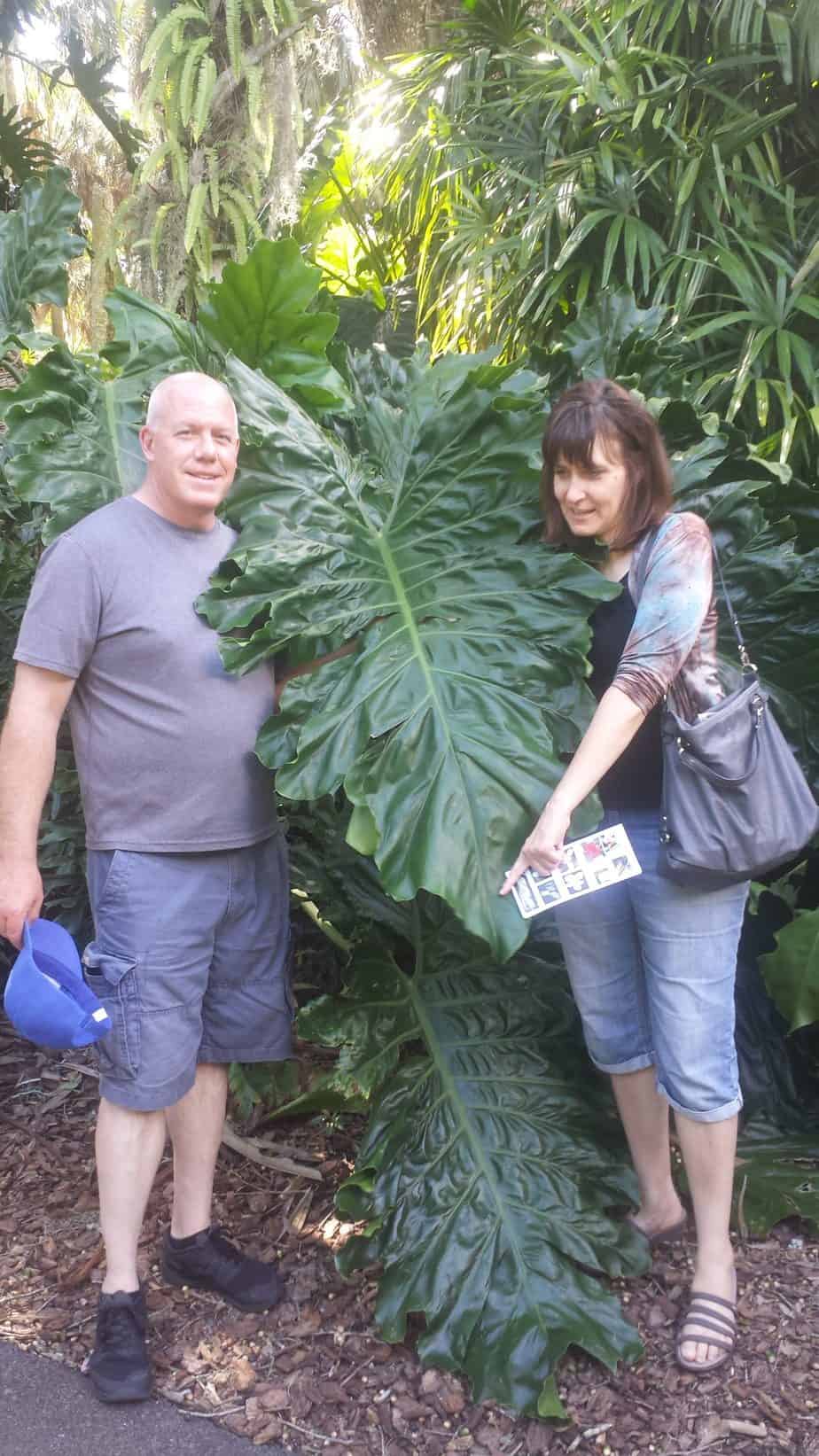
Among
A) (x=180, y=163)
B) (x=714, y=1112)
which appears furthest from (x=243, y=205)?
→ (x=714, y=1112)

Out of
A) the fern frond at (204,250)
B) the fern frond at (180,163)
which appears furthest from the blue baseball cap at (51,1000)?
the fern frond at (180,163)

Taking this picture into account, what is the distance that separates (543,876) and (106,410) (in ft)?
4.86

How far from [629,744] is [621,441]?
0.55 m

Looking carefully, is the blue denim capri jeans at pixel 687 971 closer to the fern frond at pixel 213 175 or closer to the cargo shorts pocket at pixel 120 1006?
the cargo shorts pocket at pixel 120 1006

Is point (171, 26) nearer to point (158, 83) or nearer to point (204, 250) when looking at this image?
point (158, 83)

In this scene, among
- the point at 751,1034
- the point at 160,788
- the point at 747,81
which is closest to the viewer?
the point at 160,788

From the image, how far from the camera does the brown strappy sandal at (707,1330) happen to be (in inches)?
81.0

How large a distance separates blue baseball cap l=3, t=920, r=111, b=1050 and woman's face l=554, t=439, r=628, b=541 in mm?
1180

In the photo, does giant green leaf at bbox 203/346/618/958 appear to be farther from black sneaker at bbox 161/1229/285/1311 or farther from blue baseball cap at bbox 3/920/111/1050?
black sneaker at bbox 161/1229/285/1311

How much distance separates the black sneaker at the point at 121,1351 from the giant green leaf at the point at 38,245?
2547 millimetres

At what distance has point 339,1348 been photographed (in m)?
2.22

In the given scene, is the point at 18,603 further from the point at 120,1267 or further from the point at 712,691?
the point at 712,691

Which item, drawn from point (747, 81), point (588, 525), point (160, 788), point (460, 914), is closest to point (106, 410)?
point (160, 788)

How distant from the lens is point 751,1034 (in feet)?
9.40
